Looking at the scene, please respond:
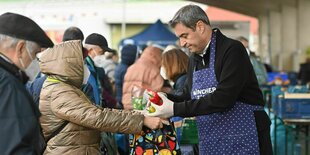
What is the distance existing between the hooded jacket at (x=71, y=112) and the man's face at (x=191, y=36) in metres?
0.60

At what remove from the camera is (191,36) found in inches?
162

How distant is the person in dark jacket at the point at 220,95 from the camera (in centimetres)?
404

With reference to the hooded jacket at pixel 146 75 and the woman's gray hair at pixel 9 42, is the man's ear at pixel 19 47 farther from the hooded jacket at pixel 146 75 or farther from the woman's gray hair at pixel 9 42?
the hooded jacket at pixel 146 75

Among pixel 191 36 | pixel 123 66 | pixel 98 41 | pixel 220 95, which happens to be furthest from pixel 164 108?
pixel 123 66

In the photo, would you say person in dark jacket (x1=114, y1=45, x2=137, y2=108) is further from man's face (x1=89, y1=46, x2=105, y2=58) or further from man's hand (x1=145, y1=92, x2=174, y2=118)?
man's hand (x1=145, y1=92, x2=174, y2=118)

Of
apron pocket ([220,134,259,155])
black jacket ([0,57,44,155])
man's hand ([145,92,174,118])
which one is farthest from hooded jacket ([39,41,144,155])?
black jacket ([0,57,44,155])

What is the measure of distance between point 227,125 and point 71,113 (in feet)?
3.29

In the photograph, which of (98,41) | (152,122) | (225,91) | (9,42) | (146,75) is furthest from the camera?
(146,75)

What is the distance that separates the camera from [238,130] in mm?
4184

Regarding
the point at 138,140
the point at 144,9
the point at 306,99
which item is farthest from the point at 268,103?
the point at 144,9

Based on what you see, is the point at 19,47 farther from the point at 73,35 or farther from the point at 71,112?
the point at 73,35

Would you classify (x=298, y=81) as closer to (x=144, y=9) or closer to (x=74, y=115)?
(x=74, y=115)

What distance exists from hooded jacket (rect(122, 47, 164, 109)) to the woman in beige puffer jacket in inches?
140

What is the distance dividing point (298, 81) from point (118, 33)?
20.5 m
